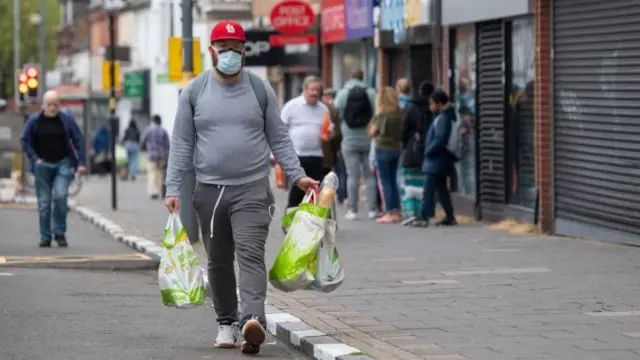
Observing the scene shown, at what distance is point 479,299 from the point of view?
Answer: 39.1 ft

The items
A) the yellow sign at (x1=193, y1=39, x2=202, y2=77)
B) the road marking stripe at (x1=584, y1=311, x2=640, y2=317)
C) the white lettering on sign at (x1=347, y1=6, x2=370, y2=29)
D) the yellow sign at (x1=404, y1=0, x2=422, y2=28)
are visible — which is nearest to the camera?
the road marking stripe at (x1=584, y1=311, x2=640, y2=317)

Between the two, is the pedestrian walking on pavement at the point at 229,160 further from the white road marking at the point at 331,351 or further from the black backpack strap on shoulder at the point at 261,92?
the white road marking at the point at 331,351

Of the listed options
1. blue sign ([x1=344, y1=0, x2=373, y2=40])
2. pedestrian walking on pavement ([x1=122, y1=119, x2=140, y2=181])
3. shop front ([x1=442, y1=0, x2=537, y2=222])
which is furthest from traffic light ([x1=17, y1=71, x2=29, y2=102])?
shop front ([x1=442, y1=0, x2=537, y2=222])

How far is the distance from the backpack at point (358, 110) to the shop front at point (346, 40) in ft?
17.8

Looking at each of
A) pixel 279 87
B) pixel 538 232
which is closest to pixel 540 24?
pixel 538 232

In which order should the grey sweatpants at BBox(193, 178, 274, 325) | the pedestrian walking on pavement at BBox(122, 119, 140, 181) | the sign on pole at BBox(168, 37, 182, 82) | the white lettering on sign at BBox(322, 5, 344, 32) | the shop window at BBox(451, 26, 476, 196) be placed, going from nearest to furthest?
the grey sweatpants at BBox(193, 178, 274, 325), the sign on pole at BBox(168, 37, 182, 82), the shop window at BBox(451, 26, 476, 196), the white lettering on sign at BBox(322, 5, 344, 32), the pedestrian walking on pavement at BBox(122, 119, 140, 181)

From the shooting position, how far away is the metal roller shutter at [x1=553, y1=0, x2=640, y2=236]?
16172mm

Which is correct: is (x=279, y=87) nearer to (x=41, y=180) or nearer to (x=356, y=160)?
(x=356, y=160)

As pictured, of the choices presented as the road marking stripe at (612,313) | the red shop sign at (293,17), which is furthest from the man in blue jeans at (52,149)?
the red shop sign at (293,17)

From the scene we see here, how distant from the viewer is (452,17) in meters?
22.4

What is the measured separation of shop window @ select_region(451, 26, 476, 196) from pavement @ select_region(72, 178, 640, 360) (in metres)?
3.01

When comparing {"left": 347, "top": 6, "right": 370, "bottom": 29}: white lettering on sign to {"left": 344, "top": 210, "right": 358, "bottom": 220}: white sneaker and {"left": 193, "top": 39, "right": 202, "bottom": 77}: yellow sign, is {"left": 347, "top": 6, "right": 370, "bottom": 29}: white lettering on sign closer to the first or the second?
{"left": 344, "top": 210, "right": 358, "bottom": 220}: white sneaker

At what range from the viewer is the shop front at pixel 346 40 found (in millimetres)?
27984

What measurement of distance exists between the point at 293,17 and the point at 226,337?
19.5 meters
